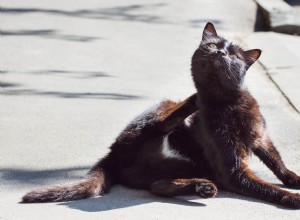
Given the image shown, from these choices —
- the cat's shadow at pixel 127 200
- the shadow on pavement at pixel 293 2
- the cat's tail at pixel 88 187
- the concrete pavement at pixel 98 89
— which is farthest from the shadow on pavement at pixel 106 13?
the cat's shadow at pixel 127 200

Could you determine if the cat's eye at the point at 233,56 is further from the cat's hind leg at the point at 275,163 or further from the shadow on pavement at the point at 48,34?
the shadow on pavement at the point at 48,34

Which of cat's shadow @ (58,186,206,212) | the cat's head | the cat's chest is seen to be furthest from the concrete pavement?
the cat's head

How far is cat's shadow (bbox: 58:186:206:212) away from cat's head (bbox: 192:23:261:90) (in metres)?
0.77

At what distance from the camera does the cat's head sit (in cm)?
495

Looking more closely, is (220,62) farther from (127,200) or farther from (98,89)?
(98,89)

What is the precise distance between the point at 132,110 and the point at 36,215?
285 cm

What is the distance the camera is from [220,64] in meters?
4.94

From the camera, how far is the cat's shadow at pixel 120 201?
4.69m

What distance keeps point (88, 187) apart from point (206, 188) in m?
0.75

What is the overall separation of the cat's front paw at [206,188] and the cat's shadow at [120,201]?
9cm

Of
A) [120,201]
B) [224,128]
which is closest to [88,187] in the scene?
[120,201]

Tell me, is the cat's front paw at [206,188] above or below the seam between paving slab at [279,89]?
above

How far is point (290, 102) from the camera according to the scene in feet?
24.7

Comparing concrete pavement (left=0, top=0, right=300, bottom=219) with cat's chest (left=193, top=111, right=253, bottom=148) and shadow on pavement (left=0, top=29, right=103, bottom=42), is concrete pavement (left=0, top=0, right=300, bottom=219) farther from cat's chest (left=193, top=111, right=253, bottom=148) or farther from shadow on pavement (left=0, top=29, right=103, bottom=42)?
cat's chest (left=193, top=111, right=253, bottom=148)
